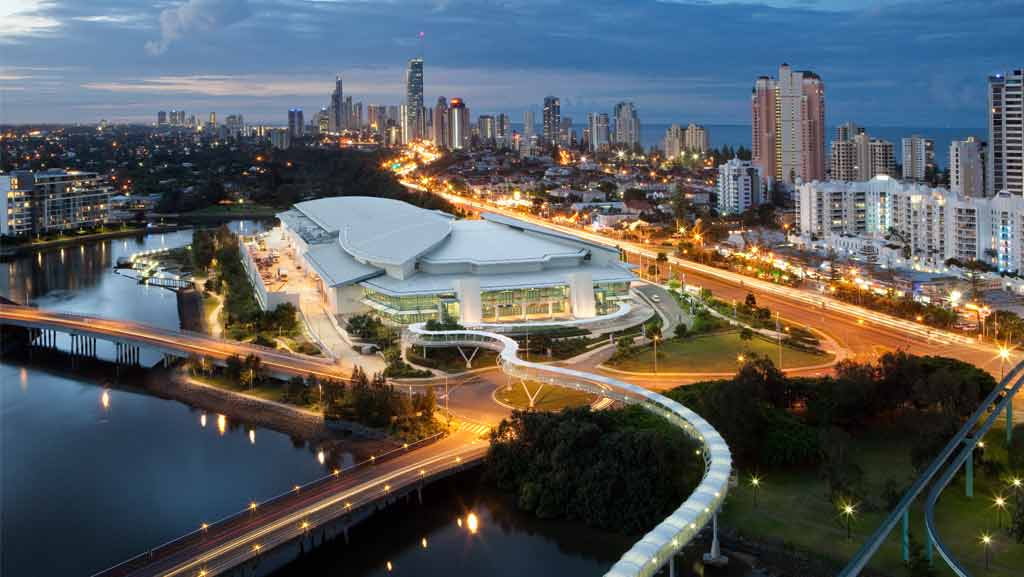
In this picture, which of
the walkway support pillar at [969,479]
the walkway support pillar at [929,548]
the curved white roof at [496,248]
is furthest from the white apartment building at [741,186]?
the walkway support pillar at [929,548]

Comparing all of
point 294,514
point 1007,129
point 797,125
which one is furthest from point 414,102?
point 294,514

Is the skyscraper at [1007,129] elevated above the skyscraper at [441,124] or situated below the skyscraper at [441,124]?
below

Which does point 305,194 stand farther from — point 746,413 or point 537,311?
point 746,413

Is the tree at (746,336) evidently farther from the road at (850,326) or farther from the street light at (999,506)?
the street light at (999,506)

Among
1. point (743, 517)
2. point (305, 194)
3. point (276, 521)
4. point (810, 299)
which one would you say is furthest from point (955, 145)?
point (305, 194)

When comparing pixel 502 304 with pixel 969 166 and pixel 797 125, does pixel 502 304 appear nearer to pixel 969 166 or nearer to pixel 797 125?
pixel 969 166

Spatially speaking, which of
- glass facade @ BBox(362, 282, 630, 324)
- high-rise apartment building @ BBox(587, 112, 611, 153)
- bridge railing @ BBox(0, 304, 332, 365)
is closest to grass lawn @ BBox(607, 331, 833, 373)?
glass facade @ BBox(362, 282, 630, 324)
